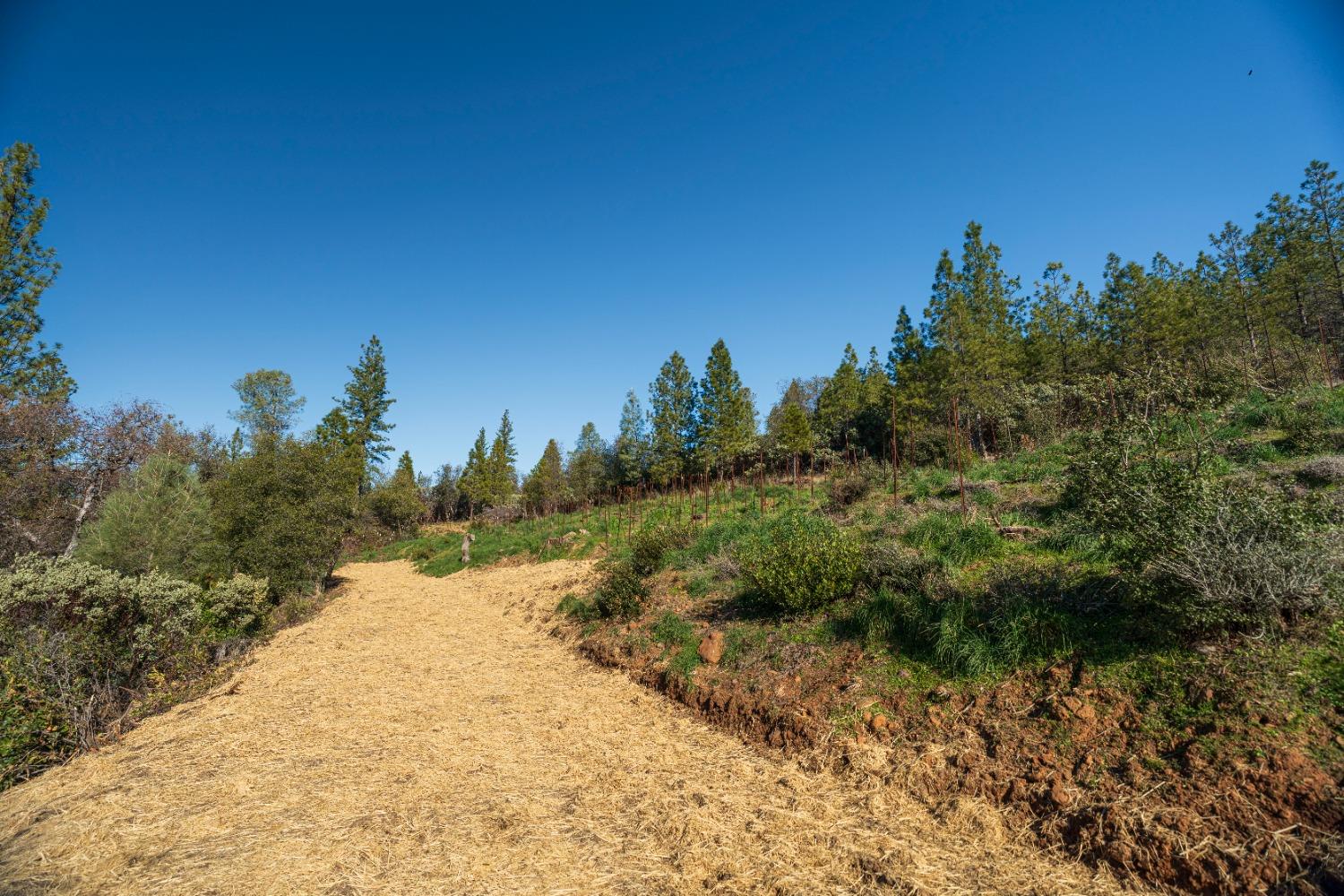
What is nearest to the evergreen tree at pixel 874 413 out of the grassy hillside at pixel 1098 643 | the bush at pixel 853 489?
the bush at pixel 853 489

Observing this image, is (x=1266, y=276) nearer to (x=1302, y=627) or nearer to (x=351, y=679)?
(x=1302, y=627)

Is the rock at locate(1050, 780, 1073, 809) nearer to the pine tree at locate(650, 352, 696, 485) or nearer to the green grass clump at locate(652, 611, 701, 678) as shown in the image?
the green grass clump at locate(652, 611, 701, 678)

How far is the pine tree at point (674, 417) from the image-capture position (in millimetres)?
41062

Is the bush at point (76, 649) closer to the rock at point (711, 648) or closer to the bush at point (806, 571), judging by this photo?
the rock at point (711, 648)

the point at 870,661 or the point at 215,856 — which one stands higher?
the point at 870,661

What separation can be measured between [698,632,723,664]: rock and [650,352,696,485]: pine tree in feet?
112

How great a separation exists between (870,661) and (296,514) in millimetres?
14375

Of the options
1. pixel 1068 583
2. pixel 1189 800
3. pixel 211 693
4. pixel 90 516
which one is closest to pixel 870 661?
pixel 1068 583

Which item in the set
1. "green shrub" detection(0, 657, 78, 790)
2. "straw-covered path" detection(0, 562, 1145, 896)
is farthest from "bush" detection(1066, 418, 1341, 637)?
"green shrub" detection(0, 657, 78, 790)

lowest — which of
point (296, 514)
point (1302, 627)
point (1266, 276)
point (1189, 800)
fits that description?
point (1189, 800)

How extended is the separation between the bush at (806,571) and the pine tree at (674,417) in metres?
33.7

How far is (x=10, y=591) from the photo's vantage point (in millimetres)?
5551

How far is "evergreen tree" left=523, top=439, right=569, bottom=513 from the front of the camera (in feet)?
127

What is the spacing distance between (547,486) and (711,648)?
3760 centimetres
